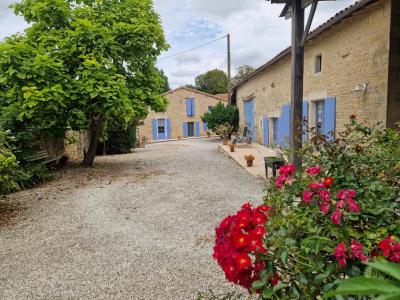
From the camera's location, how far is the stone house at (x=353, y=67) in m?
5.96

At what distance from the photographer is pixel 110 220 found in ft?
16.9

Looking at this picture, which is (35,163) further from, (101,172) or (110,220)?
(110,220)

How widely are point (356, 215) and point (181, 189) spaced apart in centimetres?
587

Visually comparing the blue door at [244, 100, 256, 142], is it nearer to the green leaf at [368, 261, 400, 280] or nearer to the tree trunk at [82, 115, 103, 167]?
the tree trunk at [82, 115, 103, 167]

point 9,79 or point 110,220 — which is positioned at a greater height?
point 9,79

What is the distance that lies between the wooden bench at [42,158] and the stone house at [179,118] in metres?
21.0

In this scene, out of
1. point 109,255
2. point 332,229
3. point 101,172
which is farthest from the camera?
point 101,172

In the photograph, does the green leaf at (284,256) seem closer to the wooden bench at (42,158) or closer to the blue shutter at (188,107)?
the wooden bench at (42,158)

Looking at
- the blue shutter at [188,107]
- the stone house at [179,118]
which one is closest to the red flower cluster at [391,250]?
the stone house at [179,118]

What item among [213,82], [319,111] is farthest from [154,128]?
[319,111]

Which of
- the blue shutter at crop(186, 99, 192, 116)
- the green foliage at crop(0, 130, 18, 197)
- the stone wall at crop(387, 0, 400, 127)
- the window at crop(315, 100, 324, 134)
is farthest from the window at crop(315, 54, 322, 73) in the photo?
the blue shutter at crop(186, 99, 192, 116)

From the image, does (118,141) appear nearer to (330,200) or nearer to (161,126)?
(161,126)

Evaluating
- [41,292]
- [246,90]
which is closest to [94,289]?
[41,292]

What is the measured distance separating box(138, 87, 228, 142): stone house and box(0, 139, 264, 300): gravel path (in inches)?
947
